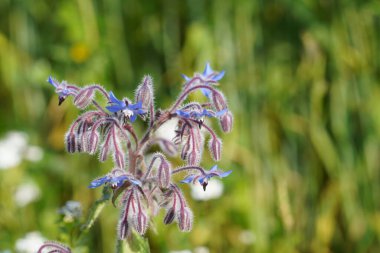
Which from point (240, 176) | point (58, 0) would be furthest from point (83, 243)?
point (58, 0)

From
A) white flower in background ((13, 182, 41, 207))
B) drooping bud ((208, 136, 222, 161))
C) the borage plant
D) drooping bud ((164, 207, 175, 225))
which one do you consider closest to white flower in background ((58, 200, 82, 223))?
the borage plant

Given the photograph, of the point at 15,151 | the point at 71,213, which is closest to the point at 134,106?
the point at 71,213

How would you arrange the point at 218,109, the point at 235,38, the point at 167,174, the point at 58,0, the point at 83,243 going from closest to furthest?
the point at 167,174 → the point at 218,109 → the point at 83,243 → the point at 235,38 → the point at 58,0

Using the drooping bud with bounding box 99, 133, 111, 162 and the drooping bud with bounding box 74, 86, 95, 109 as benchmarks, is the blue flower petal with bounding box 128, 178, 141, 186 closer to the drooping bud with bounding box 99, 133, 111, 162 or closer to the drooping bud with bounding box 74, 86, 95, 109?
the drooping bud with bounding box 99, 133, 111, 162

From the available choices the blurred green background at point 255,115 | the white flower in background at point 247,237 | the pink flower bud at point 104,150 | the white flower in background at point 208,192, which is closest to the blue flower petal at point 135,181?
the pink flower bud at point 104,150

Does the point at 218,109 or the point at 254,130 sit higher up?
the point at 254,130

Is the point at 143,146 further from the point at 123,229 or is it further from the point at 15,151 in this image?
the point at 15,151

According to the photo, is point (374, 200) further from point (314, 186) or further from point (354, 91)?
point (354, 91)

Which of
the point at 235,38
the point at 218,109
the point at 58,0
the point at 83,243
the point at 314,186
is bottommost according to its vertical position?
the point at 83,243
